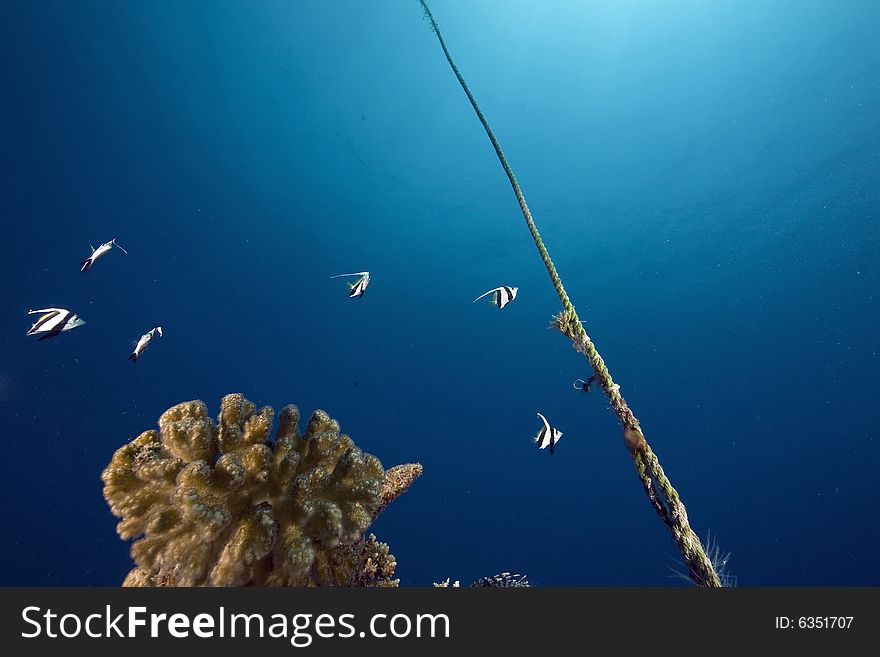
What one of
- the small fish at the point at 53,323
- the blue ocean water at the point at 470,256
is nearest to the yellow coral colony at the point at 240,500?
the small fish at the point at 53,323

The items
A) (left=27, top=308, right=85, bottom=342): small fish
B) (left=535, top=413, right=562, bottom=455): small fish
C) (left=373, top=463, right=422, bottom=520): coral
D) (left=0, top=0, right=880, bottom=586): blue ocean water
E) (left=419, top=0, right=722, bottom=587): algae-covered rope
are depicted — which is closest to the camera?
(left=419, top=0, right=722, bottom=587): algae-covered rope

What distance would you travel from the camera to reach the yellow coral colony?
8.45ft

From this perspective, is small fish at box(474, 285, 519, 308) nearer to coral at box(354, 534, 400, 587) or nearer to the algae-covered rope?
the algae-covered rope

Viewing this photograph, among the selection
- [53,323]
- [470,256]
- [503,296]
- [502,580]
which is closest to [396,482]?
[503,296]

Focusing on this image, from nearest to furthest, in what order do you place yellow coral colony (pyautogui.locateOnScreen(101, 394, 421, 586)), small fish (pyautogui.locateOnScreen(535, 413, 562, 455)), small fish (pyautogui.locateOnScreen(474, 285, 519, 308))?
yellow coral colony (pyautogui.locateOnScreen(101, 394, 421, 586)), small fish (pyautogui.locateOnScreen(535, 413, 562, 455)), small fish (pyautogui.locateOnScreen(474, 285, 519, 308))

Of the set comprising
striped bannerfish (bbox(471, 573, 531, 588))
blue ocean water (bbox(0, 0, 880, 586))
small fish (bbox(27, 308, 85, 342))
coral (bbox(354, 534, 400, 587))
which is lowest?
striped bannerfish (bbox(471, 573, 531, 588))

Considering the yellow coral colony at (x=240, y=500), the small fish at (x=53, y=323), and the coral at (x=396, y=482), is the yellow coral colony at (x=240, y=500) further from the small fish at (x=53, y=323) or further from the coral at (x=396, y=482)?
the small fish at (x=53, y=323)

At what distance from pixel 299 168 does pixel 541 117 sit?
15.2 metres

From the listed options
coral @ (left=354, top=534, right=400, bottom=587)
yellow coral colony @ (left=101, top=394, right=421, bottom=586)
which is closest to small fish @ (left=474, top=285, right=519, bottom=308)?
yellow coral colony @ (left=101, top=394, right=421, bottom=586)

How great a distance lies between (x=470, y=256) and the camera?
32.1 metres

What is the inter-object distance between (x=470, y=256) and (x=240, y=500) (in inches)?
1192

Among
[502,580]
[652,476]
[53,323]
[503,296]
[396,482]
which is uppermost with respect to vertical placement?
[503,296]

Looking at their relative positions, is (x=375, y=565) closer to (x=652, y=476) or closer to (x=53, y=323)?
(x=652, y=476)

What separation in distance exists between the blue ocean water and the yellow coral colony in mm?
11114
